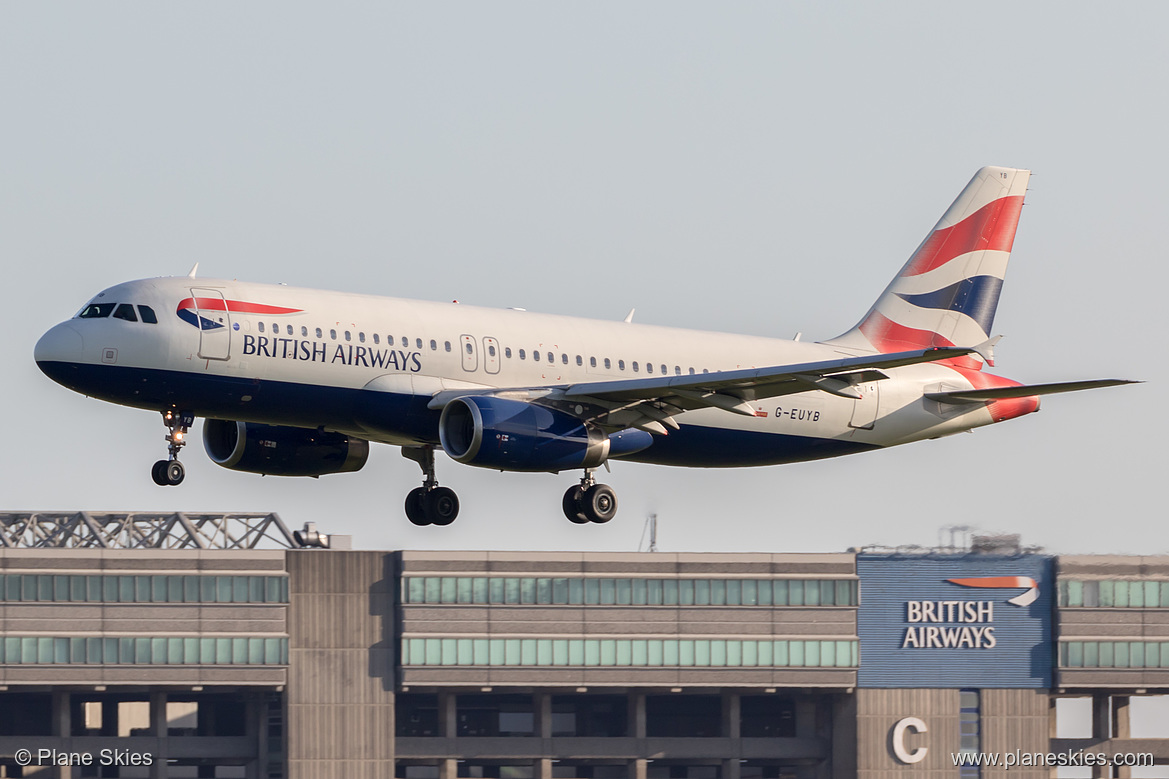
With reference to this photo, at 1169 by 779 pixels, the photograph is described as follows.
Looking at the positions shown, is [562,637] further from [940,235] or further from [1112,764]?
[940,235]

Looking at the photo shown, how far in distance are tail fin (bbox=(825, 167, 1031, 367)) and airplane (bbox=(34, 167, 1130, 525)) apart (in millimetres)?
2977

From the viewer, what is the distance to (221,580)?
4247 inches

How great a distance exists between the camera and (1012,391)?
170 feet

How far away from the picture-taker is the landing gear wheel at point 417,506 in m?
54.5

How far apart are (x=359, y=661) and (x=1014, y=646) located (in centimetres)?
4109

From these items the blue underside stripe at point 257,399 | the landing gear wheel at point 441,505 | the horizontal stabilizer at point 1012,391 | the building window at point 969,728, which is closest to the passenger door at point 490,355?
the blue underside stripe at point 257,399

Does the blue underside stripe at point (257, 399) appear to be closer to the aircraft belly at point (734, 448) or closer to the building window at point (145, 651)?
the aircraft belly at point (734, 448)

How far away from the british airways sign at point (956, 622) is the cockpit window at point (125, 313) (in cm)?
7336

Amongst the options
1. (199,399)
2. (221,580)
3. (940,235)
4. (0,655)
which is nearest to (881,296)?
(940,235)

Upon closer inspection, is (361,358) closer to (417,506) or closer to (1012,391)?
(417,506)

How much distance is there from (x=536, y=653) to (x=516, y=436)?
61.7 metres

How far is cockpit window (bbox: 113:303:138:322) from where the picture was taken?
46500mm

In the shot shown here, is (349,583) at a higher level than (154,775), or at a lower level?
higher

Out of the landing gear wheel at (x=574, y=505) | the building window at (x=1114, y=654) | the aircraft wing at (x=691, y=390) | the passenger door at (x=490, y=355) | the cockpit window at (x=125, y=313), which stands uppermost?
the cockpit window at (x=125, y=313)
